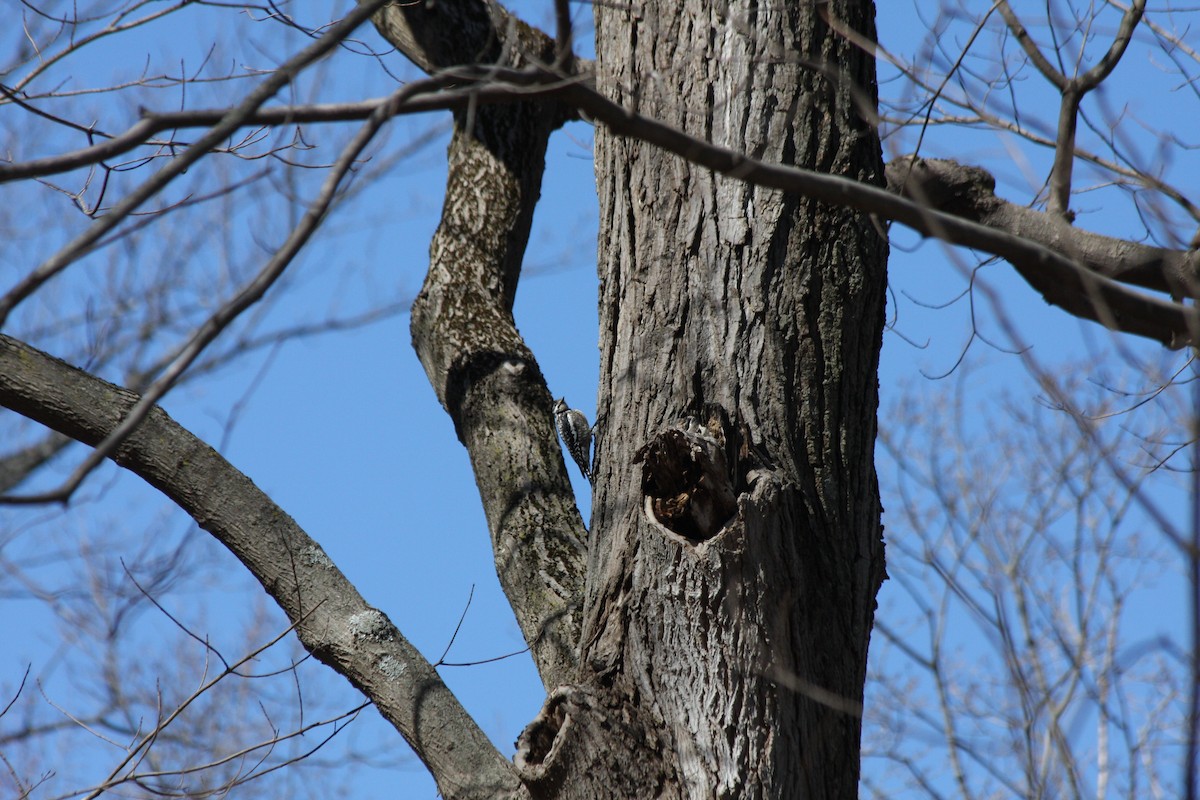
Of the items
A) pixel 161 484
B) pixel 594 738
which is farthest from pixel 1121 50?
pixel 161 484

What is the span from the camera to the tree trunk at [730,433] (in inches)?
92.1

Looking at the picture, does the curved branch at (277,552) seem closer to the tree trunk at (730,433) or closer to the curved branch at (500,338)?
the curved branch at (500,338)

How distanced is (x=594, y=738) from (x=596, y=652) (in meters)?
0.22

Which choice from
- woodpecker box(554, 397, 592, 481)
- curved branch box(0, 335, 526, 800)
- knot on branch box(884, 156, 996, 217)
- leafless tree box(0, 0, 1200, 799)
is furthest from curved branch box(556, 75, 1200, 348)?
woodpecker box(554, 397, 592, 481)

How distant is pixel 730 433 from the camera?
2.49 meters

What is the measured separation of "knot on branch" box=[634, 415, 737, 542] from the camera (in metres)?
2.41

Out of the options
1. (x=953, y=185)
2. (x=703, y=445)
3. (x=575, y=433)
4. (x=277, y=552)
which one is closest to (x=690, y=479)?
(x=703, y=445)

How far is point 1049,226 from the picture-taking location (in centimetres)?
251

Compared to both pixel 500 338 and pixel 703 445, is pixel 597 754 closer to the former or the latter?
pixel 703 445

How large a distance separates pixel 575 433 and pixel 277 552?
2.76 m

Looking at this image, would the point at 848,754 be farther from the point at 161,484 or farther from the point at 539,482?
the point at 161,484

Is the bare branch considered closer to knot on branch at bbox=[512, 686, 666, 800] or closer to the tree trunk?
the tree trunk

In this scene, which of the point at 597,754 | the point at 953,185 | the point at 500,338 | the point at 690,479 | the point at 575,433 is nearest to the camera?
the point at 597,754

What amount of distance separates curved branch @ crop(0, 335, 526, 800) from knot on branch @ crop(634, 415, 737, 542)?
88cm
